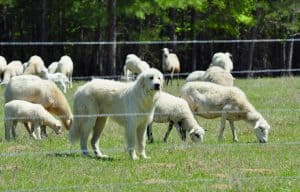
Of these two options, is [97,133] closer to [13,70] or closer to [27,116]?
[27,116]

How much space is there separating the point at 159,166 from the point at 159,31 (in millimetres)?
32664

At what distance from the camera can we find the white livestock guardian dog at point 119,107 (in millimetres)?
11742

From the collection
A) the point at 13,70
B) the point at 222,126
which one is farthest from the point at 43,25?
the point at 222,126

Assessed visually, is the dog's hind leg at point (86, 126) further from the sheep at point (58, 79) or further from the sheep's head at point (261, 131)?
the sheep at point (58, 79)

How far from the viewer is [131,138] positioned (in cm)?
1189

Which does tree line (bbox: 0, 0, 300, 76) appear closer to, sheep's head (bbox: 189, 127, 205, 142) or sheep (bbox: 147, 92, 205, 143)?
sheep (bbox: 147, 92, 205, 143)

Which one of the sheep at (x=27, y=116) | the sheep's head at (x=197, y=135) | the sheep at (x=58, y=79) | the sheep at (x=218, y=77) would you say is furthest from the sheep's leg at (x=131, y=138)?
the sheep at (x=58, y=79)

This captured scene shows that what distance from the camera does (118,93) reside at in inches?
482

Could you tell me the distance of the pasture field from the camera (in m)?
9.30

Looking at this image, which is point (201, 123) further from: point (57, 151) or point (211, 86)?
point (57, 151)

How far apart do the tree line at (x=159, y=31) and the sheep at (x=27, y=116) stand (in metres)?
23.4

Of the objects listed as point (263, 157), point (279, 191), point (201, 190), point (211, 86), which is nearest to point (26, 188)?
point (201, 190)

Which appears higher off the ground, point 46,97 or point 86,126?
point 86,126

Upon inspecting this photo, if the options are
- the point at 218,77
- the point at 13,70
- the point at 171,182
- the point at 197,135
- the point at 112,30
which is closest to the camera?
the point at 171,182
